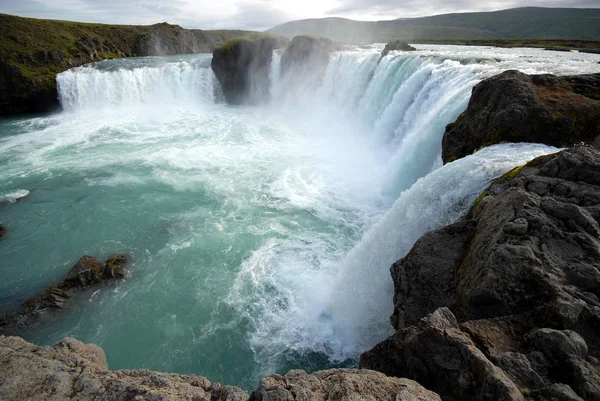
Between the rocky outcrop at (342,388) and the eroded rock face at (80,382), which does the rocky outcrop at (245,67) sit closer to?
the eroded rock face at (80,382)

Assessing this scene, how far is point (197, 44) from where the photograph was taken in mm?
83438

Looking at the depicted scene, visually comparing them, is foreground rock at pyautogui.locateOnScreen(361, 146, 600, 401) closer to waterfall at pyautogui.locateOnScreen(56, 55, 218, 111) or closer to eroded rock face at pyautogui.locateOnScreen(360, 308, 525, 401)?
eroded rock face at pyautogui.locateOnScreen(360, 308, 525, 401)

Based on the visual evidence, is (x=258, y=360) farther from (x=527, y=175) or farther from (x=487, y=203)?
(x=527, y=175)

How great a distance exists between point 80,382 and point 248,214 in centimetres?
1206

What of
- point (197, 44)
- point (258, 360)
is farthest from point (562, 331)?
point (197, 44)

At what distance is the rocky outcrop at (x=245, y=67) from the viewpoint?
1606 inches

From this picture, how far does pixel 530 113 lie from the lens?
431 inches

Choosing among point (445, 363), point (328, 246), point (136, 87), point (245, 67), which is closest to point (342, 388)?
point (445, 363)

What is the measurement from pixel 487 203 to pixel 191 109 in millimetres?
38620

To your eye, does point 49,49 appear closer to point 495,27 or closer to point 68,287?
point 68,287

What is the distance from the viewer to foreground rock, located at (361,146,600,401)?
13.1ft

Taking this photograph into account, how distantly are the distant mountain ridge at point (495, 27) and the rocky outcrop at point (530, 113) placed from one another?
117883 millimetres

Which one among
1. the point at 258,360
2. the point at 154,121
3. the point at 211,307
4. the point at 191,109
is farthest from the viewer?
the point at 191,109

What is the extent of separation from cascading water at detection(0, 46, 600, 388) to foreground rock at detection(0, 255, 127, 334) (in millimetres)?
529
